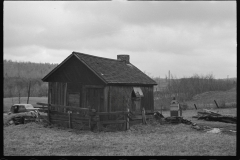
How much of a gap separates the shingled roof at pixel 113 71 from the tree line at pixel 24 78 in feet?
115

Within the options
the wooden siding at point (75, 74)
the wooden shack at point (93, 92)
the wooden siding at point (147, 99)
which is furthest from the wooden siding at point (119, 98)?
the wooden siding at point (147, 99)

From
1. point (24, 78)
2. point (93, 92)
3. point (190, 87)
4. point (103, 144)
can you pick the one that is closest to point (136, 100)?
point (93, 92)

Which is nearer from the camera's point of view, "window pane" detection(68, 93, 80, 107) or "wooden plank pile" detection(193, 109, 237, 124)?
"window pane" detection(68, 93, 80, 107)

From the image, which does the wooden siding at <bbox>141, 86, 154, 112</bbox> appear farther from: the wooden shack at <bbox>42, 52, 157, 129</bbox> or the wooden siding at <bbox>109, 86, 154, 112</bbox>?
the wooden siding at <bbox>109, 86, 154, 112</bbox>

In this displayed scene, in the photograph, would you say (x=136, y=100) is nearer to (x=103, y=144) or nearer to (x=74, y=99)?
(x=74, y=99)

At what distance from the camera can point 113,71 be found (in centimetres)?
1870

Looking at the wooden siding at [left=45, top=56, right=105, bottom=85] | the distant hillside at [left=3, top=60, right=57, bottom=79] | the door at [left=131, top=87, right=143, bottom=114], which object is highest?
the distant hillside at [left=3, top=60, right=57, bottom=79]

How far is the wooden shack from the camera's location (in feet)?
53.6

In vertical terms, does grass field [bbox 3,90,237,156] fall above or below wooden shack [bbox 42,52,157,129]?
below

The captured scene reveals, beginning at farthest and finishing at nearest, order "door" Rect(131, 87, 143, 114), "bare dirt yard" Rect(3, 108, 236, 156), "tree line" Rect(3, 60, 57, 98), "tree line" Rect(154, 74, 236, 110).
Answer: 1. "tree line" Rect(3, 60, 57, 98)
2. "tree line" Rect(154, 74, 236, 110)
3. "door" Rect(131, 87, 143, 114)
4. "bare dirt yard" Rect(3, 108, 236, 156)

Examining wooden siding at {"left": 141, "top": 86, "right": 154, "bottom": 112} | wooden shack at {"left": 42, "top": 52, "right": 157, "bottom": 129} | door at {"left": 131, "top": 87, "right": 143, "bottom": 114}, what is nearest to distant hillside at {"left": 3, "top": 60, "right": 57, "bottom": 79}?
wooden shack at {"left": 42, "top": 52, "right": 157, "bottom": 129}

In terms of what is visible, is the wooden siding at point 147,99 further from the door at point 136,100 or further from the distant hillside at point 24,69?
the distant hillside at point 24,69

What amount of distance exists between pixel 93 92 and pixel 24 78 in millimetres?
59055

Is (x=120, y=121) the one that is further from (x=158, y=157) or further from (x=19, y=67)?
(x=19, y=67)
